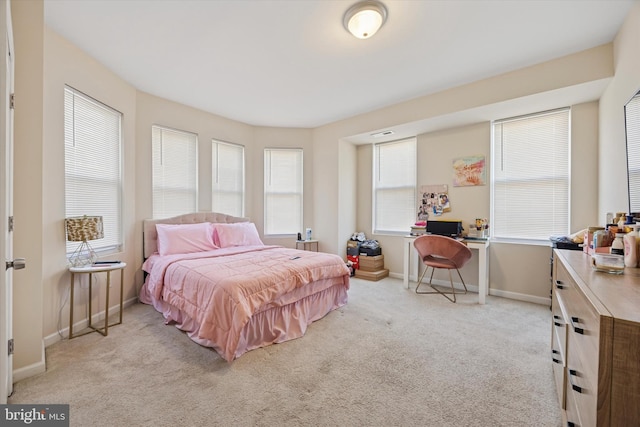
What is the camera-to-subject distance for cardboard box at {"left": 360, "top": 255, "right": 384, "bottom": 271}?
4559 millimetres

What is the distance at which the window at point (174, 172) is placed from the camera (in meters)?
3.71

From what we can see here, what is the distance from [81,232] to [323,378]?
2470 mm

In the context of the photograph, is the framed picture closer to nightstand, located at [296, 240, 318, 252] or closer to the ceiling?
the ceiling

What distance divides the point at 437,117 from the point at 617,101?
64.7 inches

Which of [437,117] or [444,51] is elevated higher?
[444,51]

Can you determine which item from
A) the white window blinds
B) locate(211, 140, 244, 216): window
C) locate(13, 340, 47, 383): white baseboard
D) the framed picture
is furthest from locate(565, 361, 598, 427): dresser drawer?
locate(211, 140, 244, 216): window

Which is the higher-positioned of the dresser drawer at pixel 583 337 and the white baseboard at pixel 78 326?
the dresser drawer at pixel 583 337

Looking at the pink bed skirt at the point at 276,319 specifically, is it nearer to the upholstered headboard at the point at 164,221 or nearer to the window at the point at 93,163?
the upholstered headboard at the point at 164,221

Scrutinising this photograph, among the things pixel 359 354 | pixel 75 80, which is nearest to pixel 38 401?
pixel 359 354

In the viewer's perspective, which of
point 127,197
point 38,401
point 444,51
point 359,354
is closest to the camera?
point 38,401

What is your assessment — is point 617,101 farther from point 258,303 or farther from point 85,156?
point 85,156

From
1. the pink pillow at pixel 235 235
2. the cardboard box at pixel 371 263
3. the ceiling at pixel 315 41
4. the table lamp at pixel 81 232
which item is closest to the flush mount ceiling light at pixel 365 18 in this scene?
the ceiling at pixel 315 41

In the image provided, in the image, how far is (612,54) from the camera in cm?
247

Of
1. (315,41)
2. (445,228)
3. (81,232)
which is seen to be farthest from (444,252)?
(81,232)
